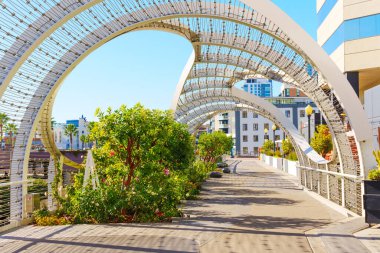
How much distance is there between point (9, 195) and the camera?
1317cm

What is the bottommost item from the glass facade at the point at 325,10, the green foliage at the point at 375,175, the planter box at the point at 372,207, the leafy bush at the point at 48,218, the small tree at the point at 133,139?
the leafy bush at the point at 48,218

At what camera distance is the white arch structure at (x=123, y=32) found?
12.8m

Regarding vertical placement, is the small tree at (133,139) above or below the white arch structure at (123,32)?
below

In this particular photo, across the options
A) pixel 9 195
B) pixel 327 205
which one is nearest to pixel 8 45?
pixel 9 195

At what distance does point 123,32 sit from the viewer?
1638 centimetres

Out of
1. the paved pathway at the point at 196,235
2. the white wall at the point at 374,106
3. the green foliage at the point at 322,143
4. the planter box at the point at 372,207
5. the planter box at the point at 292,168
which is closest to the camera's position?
the paved pathway at the point at 196,235

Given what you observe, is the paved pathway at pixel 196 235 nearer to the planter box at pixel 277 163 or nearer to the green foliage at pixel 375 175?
the green foliage at pixel 375 175

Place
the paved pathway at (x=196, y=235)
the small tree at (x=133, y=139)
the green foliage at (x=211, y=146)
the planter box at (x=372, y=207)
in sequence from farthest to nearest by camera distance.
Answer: the green foliage at (x=211, y=146) < the small tree at (x=133, y=139) < the planter box at (x=372, y=207) < the paved pathway at (x=196, y=235)

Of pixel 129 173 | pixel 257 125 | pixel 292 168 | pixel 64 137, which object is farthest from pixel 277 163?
pixel 64 137

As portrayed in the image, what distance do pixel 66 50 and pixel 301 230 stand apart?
9.11 metres

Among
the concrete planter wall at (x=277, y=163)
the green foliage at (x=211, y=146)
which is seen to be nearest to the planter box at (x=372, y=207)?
the green foliage at (x=211, y=146)

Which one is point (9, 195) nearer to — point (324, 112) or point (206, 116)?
point (324, 112)

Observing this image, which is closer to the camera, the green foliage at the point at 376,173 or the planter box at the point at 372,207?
the planter box at the point at 372,207

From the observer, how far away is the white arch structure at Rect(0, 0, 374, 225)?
42.1 ft
